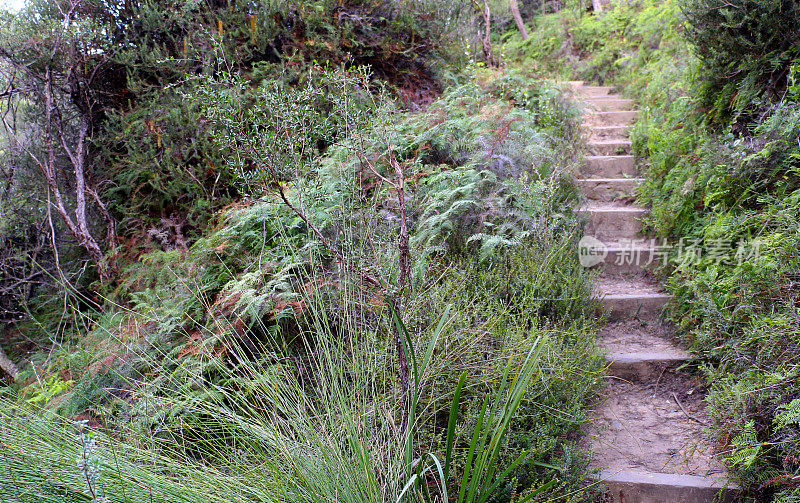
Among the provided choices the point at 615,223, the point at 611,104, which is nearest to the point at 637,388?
the point at 615,223

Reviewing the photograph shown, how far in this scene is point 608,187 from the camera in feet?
18.5

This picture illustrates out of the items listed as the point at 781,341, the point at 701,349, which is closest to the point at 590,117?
the point at 701,349

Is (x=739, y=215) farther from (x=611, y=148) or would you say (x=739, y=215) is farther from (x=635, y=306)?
(x=611, y=148)

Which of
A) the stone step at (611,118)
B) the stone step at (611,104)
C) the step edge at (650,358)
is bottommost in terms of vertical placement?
the step edge at (650,358)

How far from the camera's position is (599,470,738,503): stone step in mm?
2475

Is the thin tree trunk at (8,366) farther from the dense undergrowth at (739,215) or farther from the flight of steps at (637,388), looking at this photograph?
the dense undergrowth at (739,215)

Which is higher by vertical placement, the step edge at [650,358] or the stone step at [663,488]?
the step edge at [650,358]

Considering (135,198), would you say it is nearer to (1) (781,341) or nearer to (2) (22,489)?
(2) (22,489)

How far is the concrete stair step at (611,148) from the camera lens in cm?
619

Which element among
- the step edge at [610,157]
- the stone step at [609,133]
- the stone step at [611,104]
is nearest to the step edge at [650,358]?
the step edge at [610,157]

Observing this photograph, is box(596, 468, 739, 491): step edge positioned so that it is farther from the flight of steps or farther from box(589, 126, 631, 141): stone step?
box(589, 126, 631, 141): stone step

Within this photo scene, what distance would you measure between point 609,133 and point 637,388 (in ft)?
14.1

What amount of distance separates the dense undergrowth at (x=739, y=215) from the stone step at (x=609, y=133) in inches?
18.8

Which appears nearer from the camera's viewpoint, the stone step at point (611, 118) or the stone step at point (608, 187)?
the stone step at point (608, 187)
